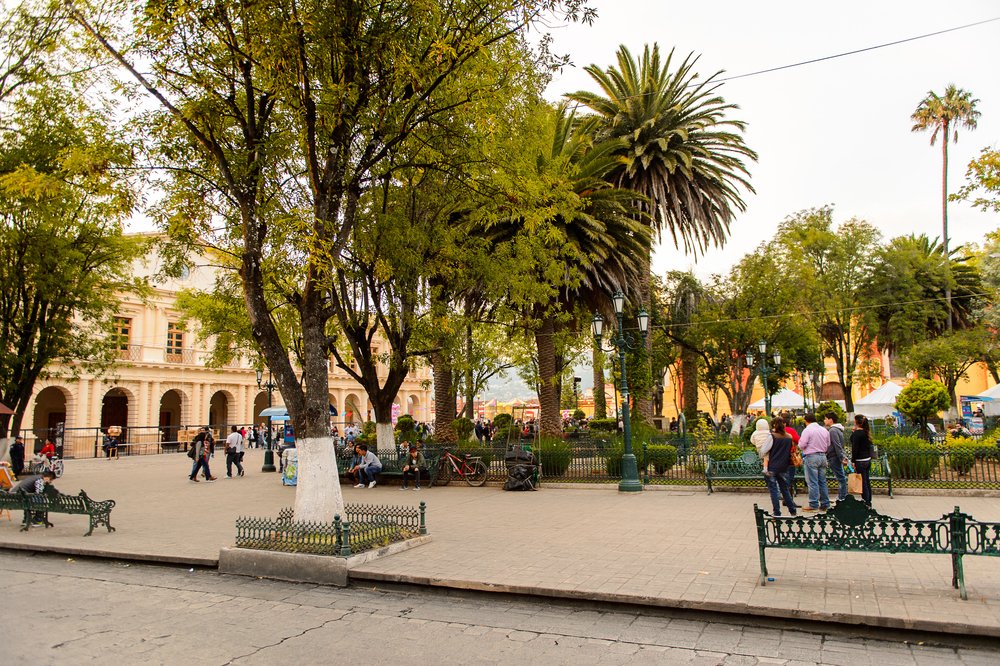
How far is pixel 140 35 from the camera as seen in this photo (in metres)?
9.15

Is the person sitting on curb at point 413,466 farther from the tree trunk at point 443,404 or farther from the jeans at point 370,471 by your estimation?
the tree trunk at point 443,404

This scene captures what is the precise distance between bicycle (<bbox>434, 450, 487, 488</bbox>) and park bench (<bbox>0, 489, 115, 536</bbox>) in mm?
8228

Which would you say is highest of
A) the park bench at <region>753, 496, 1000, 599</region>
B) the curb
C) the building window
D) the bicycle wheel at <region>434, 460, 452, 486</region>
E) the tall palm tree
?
the tall palm tree

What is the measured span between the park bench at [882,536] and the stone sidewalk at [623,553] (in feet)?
1.48

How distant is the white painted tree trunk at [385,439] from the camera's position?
17719 mm

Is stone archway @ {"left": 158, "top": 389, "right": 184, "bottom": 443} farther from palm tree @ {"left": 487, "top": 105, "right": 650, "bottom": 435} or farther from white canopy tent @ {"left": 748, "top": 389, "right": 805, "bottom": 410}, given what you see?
white canopy tent @ {"left": 748, "top": 389, "right": 805, "bottom": 410}

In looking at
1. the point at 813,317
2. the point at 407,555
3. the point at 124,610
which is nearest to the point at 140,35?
the point at 124,610

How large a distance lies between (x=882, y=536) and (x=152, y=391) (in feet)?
153

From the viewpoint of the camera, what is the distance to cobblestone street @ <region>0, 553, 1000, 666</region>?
5066mm

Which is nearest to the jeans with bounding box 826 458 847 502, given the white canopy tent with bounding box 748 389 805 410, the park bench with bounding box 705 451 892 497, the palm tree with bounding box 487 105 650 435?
the park bench with bounding box 705 451 892 497

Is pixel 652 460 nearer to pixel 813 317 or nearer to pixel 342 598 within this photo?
pixel 342 598

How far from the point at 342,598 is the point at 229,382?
45717 mm

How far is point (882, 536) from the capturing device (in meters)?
5.92

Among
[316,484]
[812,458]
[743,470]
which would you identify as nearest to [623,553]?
[316,484]
